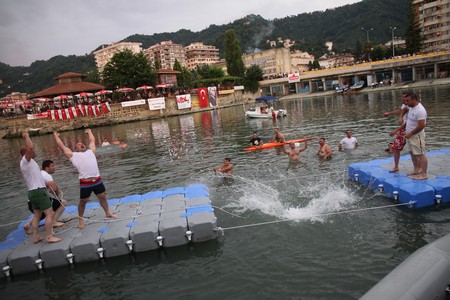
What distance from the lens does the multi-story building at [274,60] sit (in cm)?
10638

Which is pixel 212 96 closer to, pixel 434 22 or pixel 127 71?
pixel 127 71

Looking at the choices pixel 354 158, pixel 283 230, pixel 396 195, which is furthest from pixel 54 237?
pixel 354 158

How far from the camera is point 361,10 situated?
183m

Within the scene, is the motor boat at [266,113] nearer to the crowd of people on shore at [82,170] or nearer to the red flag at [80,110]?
the crowd of people on shore at [82,170]

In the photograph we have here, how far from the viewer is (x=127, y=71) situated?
62906mm

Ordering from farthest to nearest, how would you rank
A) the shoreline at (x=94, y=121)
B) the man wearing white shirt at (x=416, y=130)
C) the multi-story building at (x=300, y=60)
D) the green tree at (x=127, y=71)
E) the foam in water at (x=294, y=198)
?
1. the multi-story building at (x=300, y=60)
2. the green tree at (x=127, y=71)
3. the shoreline at (x=94, y=121)
4. the foam in water at (x=294, y=198)
5. the man wearing white shirt at (x=416, y=130)

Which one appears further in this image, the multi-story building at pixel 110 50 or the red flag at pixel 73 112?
the multi-story building at pixel 110 50

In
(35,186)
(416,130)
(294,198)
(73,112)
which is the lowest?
(294,198)

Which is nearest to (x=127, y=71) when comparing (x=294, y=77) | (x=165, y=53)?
(x=294, y=77)

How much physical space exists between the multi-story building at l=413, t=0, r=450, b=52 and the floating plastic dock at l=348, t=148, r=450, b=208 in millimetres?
85147

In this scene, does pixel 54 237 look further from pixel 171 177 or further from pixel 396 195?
pixel 396 195

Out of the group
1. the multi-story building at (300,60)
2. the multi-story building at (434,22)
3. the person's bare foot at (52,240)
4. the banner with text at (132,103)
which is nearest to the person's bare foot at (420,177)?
the person's bare foot at (52,240)

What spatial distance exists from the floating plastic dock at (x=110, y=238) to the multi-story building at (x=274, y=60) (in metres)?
103

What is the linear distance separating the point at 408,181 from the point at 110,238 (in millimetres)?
7840
